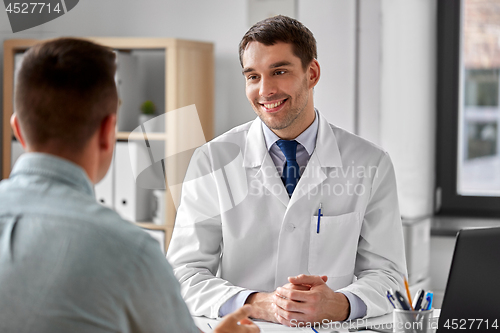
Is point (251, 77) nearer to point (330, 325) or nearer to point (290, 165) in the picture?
point (290, 165)

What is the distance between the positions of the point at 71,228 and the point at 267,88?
958 millimetres

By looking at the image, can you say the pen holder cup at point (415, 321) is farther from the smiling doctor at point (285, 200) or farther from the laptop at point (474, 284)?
the smiling doctor at point (285, 200)

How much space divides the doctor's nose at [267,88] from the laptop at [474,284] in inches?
29.4

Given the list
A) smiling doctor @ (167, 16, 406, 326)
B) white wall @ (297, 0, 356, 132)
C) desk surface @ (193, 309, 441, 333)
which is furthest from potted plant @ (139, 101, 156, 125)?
desk surface @ (193, 309, 441, 333)

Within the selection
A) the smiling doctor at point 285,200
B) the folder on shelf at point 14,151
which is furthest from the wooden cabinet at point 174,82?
the smiling doctor at point 285,200

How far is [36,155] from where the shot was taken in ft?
2.25

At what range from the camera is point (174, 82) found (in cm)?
256

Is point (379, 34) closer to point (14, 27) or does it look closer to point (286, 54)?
point (286, 54)

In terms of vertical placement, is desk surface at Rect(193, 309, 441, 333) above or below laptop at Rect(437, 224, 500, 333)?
below

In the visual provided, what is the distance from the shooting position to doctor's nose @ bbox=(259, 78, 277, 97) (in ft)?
4.89

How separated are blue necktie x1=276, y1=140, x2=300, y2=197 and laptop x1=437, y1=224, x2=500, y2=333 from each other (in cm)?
62

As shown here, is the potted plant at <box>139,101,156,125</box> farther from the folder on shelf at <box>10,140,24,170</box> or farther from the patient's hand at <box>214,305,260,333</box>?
the patient's hand at <box>214,305,260,333</box>

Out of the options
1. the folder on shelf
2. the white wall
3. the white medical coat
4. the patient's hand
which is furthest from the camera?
the folder on shelf

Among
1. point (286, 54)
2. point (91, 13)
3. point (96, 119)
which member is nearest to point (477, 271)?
point (96, 119)
